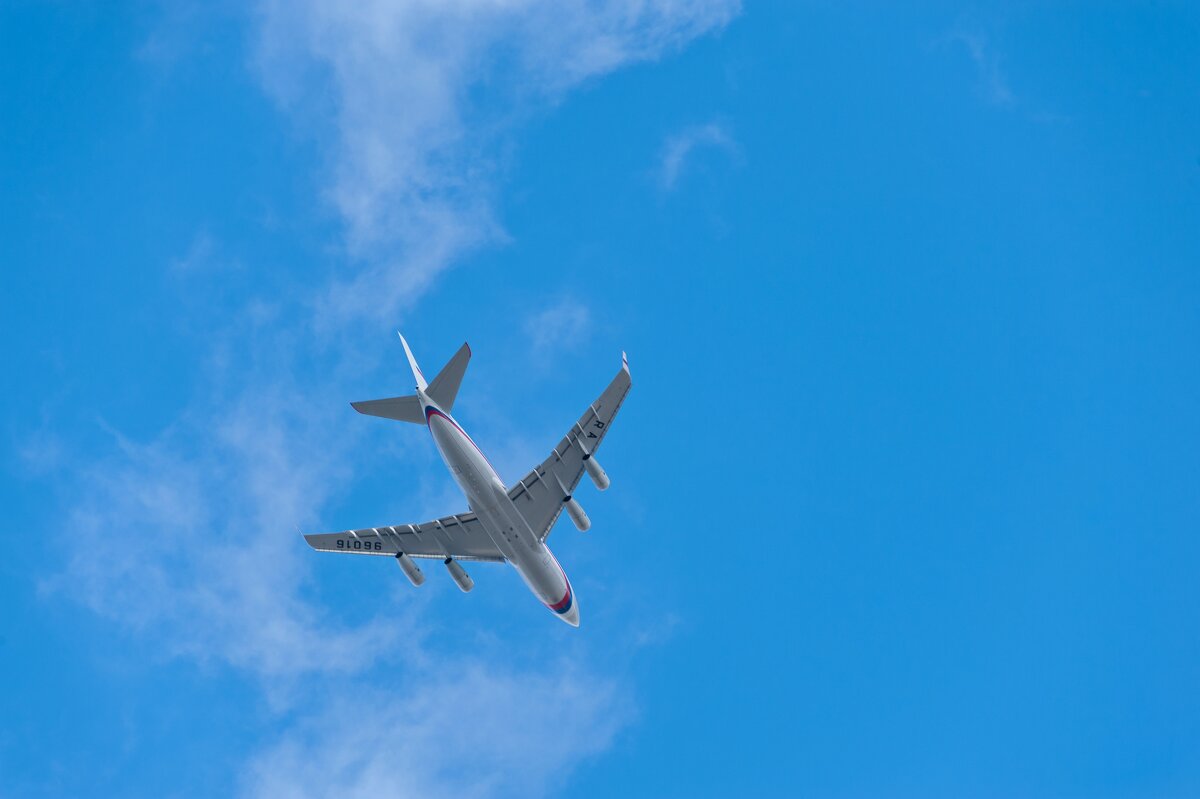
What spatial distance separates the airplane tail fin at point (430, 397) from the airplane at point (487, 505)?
0.05 m

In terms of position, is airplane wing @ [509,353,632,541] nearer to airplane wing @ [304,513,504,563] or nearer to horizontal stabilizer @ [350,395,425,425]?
airplane wing @ [304,513,504,563]

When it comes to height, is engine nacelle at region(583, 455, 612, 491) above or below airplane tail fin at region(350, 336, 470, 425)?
below

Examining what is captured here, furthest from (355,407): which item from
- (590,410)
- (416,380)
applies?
(590,410)

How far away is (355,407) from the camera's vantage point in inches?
2576

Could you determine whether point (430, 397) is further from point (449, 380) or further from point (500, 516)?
point (500, 516)

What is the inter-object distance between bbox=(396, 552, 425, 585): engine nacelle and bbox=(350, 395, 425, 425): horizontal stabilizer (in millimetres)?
12125

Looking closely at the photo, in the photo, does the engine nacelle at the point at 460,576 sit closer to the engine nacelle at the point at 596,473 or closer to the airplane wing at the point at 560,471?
the airplane wing at the point at 560,471

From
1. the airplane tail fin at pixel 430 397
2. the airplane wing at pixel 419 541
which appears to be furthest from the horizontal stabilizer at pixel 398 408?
the airplane wing at pixel 419 541

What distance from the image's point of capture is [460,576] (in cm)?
7481

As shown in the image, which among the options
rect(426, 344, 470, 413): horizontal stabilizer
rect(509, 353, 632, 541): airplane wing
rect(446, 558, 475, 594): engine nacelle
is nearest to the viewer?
rect(426, 344, 470, 413): horizontal stabilizer

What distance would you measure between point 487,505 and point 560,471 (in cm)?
508

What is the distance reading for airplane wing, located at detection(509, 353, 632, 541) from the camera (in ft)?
223

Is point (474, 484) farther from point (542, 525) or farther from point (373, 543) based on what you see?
point (373, 543)

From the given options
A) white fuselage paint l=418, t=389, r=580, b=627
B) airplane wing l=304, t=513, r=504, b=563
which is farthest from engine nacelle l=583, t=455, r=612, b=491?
airplane wing l=304, t=513, r=504, b=563
